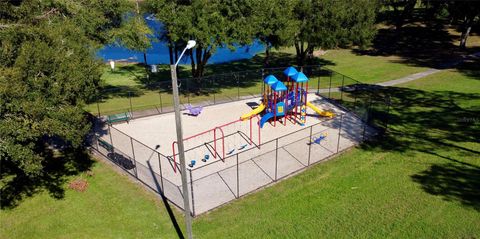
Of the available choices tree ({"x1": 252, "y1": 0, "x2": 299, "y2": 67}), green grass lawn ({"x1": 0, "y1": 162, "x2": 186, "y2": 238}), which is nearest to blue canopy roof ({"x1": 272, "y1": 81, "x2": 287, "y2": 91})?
tree ({"x1": 252, "y1": 0, "x2": 299, "y2": 67})

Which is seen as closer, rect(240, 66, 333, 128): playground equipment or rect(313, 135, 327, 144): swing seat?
rect(313, 135, 327, 144): swing seat

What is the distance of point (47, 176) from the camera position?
18.9 m

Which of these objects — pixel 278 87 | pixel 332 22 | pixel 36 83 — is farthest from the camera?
pixel 332 22

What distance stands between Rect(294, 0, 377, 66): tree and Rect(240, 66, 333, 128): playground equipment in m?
11.3

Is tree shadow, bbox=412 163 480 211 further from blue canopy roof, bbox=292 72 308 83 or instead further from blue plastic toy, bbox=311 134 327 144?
blue canopy roof, bbox=292 72 308 83

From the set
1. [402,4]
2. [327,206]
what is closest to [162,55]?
[402,4]

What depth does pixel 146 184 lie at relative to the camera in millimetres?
17938

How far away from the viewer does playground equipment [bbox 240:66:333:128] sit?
24.2m

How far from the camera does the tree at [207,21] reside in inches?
1020

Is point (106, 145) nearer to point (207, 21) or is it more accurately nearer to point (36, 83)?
point (36, 83)

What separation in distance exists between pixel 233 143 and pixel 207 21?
9.72 metres

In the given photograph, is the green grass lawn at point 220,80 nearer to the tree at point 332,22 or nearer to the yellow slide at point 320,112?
the tree at point 332,22

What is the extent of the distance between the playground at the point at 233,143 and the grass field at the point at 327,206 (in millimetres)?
911

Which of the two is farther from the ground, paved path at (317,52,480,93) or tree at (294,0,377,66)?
tree at (294,0,377,66)
